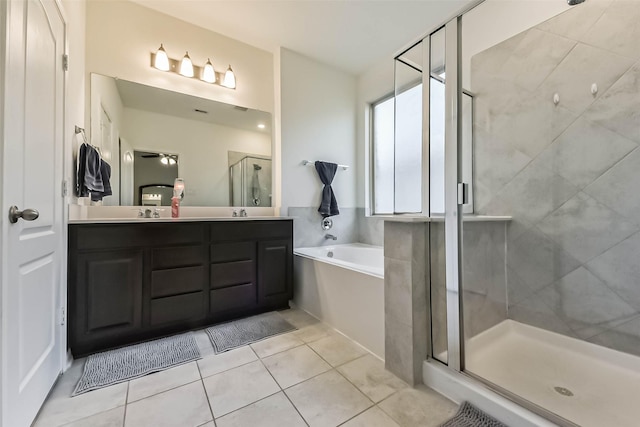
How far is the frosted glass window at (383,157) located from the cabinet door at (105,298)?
2413 mm

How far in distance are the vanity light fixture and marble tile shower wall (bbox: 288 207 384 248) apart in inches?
56.3

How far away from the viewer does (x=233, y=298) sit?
83.4 inches

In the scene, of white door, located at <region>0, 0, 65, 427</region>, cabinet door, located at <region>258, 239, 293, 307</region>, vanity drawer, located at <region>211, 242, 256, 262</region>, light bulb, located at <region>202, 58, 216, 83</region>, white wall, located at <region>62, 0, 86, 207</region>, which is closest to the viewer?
white door, located at <region>0, 0, 65, 427</region>

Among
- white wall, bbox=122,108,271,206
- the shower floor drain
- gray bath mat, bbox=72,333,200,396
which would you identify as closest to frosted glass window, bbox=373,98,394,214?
white wall, bbox=122,108,271,206

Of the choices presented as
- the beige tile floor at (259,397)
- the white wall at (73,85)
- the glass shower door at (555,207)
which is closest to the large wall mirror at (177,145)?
the white wall at (73,85)

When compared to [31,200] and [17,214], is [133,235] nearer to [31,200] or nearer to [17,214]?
[31,200]

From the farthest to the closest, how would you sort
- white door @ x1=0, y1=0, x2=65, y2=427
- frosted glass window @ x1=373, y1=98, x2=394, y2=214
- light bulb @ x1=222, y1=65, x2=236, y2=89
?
frosted glass window @ x1=373, y1=98, x2=394, y2=214
light bulb @ x1=222, y1=65, x2=236, y2=89
white door @ x1=0, y1=0, x2=65, y2=427

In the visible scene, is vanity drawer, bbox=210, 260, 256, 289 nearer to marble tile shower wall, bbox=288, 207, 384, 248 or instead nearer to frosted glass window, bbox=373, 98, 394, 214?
marble tile shower wall, bbox=288, 207, 384, 248

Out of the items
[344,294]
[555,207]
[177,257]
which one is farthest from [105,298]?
[555,207]

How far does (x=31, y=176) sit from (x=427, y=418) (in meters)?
1.99

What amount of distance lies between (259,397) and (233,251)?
1130 mm

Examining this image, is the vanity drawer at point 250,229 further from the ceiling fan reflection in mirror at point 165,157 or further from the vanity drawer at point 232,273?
the ceiling fan reflection in mirror at point 165,157

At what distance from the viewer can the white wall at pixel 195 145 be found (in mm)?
2188

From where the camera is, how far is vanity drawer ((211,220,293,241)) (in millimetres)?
2070
